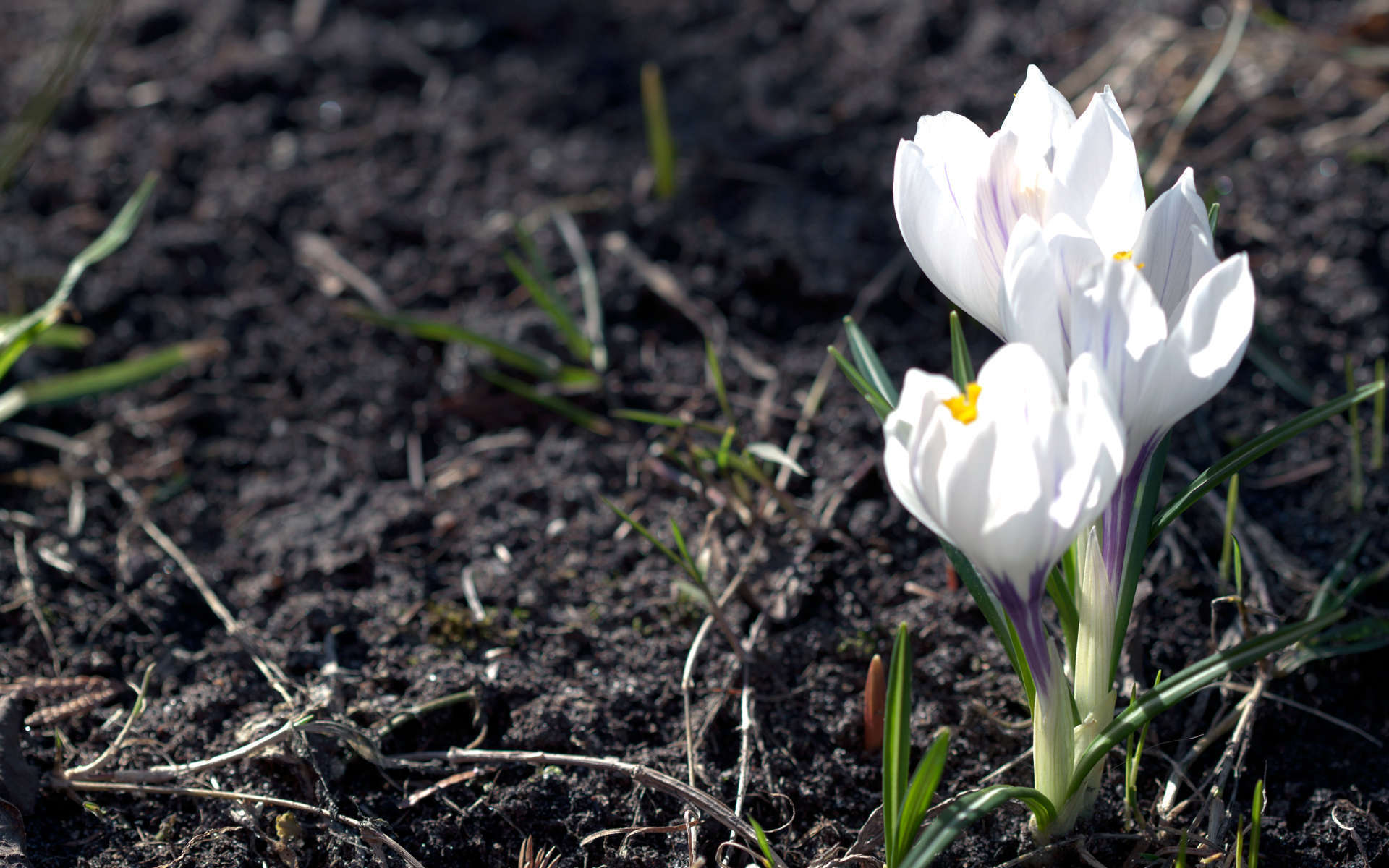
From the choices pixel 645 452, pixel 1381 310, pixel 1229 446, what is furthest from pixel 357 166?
pixel 1381 310

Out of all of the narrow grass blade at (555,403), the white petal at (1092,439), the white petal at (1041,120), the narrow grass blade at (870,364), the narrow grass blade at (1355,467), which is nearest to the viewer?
the white petal at (1092,439)

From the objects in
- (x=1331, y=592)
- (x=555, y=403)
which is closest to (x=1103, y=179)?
(x=1331, y=592)

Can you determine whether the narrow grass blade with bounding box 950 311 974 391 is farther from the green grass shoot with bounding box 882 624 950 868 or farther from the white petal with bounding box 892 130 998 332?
the green grass shoot with bounding box 882 624 950 868

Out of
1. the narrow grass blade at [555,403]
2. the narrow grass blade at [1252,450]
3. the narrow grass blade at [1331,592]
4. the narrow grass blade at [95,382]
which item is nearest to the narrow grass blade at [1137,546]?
the narrow grass blade at [1252,450]

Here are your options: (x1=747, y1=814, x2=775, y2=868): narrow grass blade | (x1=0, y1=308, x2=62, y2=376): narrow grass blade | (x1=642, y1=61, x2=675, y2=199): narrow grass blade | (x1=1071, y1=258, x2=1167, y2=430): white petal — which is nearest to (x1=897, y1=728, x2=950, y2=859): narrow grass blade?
(x1=747, y1=814, x2=775, y2=868): narrow grass blade

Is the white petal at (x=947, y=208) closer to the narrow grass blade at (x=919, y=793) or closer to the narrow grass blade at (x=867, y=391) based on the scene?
the narrow grass blade at (x=867, y=391)

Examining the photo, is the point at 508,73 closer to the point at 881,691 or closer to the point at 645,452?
the point at 645,452
